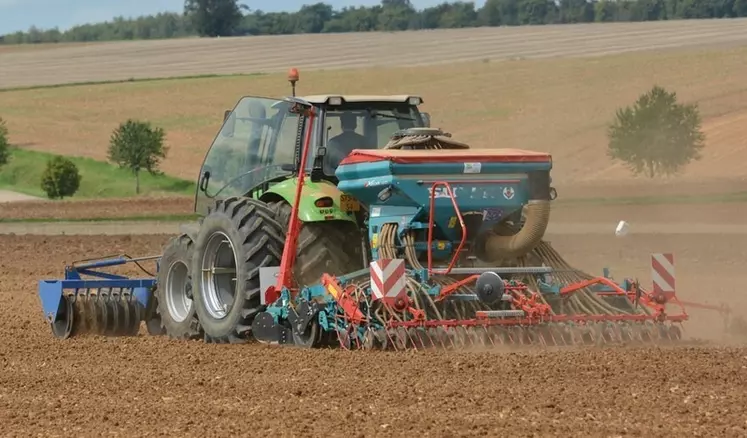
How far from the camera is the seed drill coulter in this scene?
8.79m

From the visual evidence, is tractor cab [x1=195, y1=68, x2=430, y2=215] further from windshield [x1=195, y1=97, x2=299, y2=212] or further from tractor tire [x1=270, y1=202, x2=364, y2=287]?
tractor tire [x1=270, y1=202, x2=364, y2=287]

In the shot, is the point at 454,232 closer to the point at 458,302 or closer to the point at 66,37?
the point at 458,302

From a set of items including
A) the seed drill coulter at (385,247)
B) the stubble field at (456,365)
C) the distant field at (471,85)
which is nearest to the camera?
the stubble field at (456,365)

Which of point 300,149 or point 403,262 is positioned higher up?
point 300,149

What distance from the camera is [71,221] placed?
29.6 m

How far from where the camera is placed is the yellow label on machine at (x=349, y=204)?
9383mm

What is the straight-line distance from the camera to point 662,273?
952 cm

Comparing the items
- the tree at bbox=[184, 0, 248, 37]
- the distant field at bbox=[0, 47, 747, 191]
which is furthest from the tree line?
the distant field at bbox=[0, 47, 747, 191]

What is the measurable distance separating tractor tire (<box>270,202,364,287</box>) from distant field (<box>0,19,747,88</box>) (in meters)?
40.9

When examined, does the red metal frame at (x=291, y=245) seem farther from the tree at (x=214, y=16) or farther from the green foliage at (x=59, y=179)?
the tree at (x=214, y=16)

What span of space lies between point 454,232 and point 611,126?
35.5m

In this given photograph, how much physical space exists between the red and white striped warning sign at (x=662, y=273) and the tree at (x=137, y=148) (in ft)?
129

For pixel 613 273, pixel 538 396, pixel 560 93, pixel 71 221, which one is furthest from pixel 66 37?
pixel 538 396

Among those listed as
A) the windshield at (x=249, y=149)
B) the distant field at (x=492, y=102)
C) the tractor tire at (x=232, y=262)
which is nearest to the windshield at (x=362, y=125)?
the windshield at (x=249, y=149)
